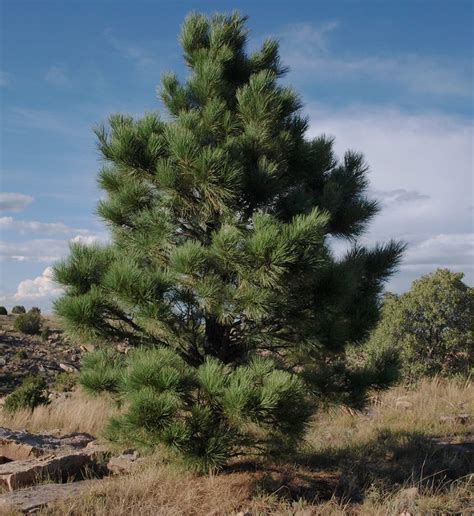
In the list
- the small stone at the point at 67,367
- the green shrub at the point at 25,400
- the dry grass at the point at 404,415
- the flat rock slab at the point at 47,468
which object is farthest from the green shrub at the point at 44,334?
the flat rock slab at the point at 47,468

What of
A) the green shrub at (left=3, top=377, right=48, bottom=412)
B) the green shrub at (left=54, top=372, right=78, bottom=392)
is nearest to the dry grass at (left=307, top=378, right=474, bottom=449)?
the green shrub at (left=3, top=377, right=48, bottom=412)

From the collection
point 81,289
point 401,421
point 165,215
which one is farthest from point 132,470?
point 401,421

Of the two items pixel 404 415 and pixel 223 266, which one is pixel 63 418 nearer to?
pixel 404 415

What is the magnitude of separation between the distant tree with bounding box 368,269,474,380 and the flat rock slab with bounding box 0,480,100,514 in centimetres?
821

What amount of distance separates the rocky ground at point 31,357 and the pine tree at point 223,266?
12.2m

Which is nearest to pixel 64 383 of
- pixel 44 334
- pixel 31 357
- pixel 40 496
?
pixel 31 357

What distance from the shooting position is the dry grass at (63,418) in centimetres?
1029

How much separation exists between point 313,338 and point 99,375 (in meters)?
2.37

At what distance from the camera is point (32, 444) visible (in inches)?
307

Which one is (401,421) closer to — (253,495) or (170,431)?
(253,495)

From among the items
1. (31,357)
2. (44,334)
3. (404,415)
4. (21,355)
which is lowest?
(404,415)

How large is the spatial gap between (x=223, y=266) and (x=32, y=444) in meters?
4.30

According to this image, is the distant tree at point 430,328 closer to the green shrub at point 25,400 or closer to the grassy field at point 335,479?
the grassy field at point 335,479

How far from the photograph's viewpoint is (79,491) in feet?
18.7
